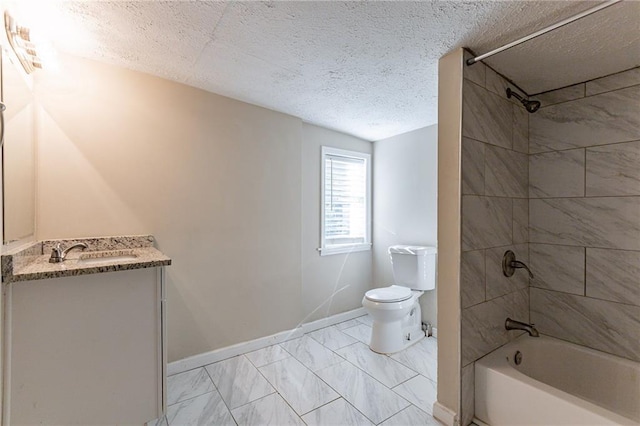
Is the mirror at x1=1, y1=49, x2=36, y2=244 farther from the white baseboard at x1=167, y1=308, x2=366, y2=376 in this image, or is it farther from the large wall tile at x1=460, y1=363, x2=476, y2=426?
the large wall tile at x1=460, y1=363, x2=476, y2=426

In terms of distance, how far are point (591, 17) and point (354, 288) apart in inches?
112

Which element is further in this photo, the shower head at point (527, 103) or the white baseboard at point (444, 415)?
the shower head at point (527, 103)

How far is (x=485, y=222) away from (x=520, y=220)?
0.53 metres

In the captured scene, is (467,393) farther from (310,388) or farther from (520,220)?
(520,220)

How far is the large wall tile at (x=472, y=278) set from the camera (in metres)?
1.66

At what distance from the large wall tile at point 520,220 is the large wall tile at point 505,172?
0.06 meters

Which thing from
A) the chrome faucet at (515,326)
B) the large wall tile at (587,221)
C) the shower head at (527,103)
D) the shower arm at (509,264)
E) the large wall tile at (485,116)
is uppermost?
the shower head at (527,103)

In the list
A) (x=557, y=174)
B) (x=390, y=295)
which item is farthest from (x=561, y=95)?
(x=390, y=295)

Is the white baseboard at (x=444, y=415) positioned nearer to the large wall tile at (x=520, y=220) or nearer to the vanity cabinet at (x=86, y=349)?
the large wall tile at (x=520, y=220)

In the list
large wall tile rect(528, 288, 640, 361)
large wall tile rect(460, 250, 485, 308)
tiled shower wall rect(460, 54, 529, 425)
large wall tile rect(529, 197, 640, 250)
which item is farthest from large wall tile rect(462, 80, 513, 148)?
large wall tile rect(528, 288, 640, 361)

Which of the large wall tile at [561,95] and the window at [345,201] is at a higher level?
the large wall tile at [561,95]

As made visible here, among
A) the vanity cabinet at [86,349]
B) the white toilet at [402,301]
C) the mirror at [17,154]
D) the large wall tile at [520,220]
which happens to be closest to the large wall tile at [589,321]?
the large wall tile at [520,220]

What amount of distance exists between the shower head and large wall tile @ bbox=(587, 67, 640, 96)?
34cm

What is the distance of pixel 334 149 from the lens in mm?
3186
